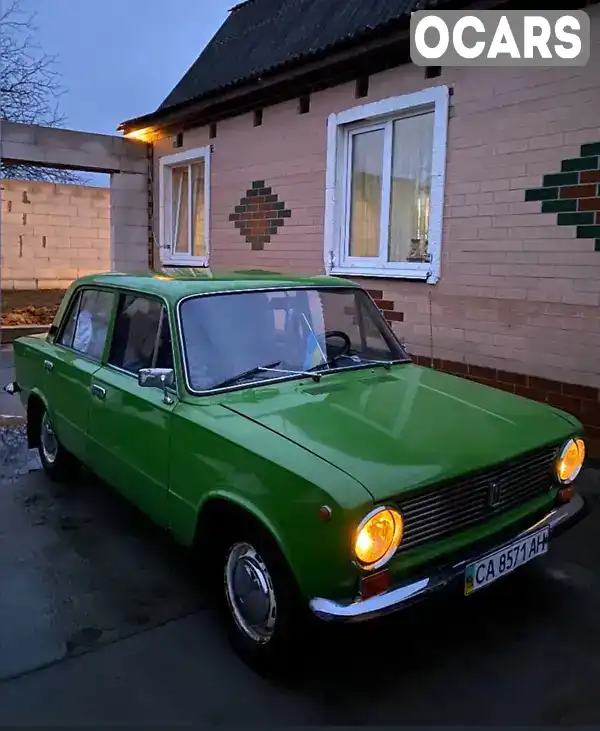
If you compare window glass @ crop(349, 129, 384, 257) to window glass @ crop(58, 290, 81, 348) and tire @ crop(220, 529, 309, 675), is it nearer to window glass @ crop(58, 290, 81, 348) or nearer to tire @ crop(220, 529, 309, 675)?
window glass @ crop(58, 290, 81, 348)

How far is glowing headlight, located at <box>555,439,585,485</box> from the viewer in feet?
9.89

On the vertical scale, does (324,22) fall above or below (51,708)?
above

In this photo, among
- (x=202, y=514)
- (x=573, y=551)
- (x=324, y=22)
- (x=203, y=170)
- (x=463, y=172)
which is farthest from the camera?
(x=203, y=170)

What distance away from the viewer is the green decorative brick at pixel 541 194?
5088mm

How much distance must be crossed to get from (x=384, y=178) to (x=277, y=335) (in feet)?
13.1

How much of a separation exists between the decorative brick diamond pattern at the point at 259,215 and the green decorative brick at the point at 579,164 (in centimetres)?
360

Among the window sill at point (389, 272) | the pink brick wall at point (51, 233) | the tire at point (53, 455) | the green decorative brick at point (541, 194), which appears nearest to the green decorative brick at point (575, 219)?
the green decorative brick at point (541, 194)

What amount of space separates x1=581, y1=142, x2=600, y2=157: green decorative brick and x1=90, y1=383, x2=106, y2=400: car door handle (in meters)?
3.95

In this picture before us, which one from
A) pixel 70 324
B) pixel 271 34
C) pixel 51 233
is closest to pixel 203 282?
→ pixel 70 324

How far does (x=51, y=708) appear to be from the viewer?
2.37 meters

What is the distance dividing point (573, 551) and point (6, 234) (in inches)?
499

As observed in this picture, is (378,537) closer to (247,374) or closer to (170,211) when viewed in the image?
(247,374)

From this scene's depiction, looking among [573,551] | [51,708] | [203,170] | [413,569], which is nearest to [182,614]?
[51,708]

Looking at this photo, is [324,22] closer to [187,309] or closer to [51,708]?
[187,309]
